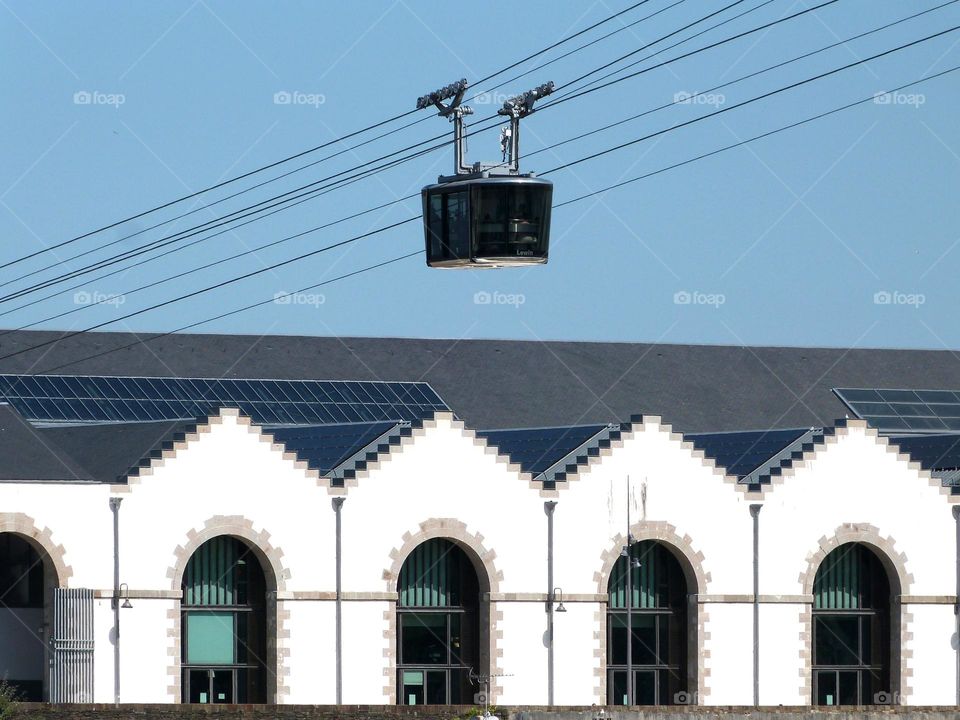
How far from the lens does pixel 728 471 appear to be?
63.6 m

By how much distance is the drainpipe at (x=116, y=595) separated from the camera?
5428 centimetres

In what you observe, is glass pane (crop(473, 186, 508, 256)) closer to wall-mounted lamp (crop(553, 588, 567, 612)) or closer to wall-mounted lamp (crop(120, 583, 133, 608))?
wall-mounted lamp (crop(120, 583, 133, 608))

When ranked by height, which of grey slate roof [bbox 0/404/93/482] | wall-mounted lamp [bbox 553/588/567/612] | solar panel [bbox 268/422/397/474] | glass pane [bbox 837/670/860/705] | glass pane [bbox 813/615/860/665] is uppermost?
solar panel [bbox 268/422/397/474]

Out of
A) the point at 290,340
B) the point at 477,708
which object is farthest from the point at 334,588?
the point at 290,340

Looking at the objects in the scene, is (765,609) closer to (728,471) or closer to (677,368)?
(728,471)

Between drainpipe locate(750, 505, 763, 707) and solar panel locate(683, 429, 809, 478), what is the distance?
2151mm

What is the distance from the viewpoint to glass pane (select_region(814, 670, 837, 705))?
61.6m

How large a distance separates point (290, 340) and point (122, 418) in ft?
51.4

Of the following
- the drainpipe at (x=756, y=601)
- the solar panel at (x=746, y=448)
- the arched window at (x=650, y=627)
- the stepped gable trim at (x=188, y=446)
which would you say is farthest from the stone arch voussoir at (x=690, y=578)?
the stepped gable trim at (x=188, y=446)

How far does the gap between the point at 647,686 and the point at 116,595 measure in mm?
15888

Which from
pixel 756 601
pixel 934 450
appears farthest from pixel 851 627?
pixel 934 450

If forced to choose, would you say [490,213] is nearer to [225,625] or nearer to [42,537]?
[42,537]

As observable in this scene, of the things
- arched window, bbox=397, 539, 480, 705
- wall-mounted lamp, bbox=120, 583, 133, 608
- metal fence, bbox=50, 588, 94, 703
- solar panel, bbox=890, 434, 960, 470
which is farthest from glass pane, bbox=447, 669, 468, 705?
solar panel, bbox=890, 434, 960, 470

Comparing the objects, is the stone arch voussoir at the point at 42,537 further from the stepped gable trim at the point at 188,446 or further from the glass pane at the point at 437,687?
the glass pane at the point at 437,687
